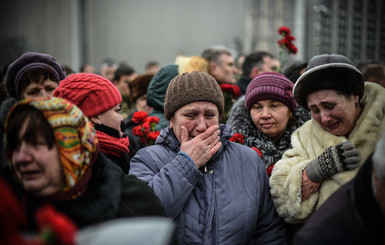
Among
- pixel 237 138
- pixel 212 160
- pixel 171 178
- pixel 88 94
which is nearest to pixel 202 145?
pixel 212 160

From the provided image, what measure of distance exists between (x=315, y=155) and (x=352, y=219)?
0.75 meters

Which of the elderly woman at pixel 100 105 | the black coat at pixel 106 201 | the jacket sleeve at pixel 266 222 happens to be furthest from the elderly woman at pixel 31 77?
the jacket sleeve at pixel 266 222

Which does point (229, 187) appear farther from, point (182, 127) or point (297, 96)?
point (297, 96)

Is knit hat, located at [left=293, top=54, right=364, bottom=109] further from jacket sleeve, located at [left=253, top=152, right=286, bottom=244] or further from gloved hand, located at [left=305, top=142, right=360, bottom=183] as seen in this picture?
jacket sleeve, located at [left=253, top=152, right=286, bottom=244]

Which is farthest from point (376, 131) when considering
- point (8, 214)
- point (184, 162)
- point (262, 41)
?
point (262, 41)

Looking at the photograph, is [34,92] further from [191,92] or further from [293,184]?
[293,184]

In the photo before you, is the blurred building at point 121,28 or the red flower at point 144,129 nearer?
the red flower at point 144,129

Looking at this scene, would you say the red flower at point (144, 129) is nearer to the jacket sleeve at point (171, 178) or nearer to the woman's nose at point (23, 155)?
the jacket sleeve at point (171, 178)

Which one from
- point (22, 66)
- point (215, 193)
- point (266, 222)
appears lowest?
point (266, 222)

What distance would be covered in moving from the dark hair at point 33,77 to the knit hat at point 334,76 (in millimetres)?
2221

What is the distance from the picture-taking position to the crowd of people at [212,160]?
1578 millimetres

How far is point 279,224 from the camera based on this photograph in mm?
2314

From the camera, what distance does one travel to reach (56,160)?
1.61 meters

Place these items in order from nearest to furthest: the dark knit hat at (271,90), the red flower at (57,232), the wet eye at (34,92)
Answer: the red flower at (57,232) < the dark knit hat at (271,90) < the wet eye at (34,92)
